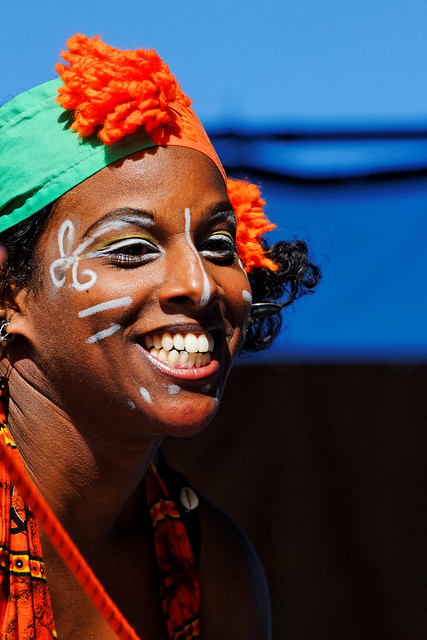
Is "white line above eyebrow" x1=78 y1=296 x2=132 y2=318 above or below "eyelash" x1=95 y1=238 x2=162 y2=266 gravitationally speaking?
below

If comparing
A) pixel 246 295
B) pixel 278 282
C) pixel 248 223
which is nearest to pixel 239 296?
pixel 246 295

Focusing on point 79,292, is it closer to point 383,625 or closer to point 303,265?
point 303,265

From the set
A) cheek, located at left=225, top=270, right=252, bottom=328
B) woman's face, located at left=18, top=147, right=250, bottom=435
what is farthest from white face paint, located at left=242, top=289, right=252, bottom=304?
woman's face, located at left=18, top=147, right=250, bottom=435

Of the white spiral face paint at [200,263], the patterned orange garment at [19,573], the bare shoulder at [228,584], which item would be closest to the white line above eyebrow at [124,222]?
the white spiral face paint at [200,263]

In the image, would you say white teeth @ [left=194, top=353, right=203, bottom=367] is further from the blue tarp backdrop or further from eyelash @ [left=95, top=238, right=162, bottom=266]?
the blue tarp backdrop

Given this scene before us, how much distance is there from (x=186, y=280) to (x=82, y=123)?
467 millimetres

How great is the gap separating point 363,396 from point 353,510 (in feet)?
1.75

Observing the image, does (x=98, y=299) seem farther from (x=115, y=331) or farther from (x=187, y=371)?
(x=187, y=371)

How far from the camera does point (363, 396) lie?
168 inches

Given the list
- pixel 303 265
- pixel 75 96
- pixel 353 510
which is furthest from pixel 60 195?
pixel 353 510

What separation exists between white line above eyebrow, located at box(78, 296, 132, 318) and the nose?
0.08m

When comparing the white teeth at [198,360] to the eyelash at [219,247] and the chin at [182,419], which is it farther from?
the eyelash at [219,247]

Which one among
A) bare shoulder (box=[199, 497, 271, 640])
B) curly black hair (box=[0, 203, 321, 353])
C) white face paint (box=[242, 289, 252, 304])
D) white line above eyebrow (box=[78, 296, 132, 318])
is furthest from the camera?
curly black hair (box=[0, 203, 321, 353])

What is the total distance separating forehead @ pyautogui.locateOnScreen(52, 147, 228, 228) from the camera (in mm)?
2105
